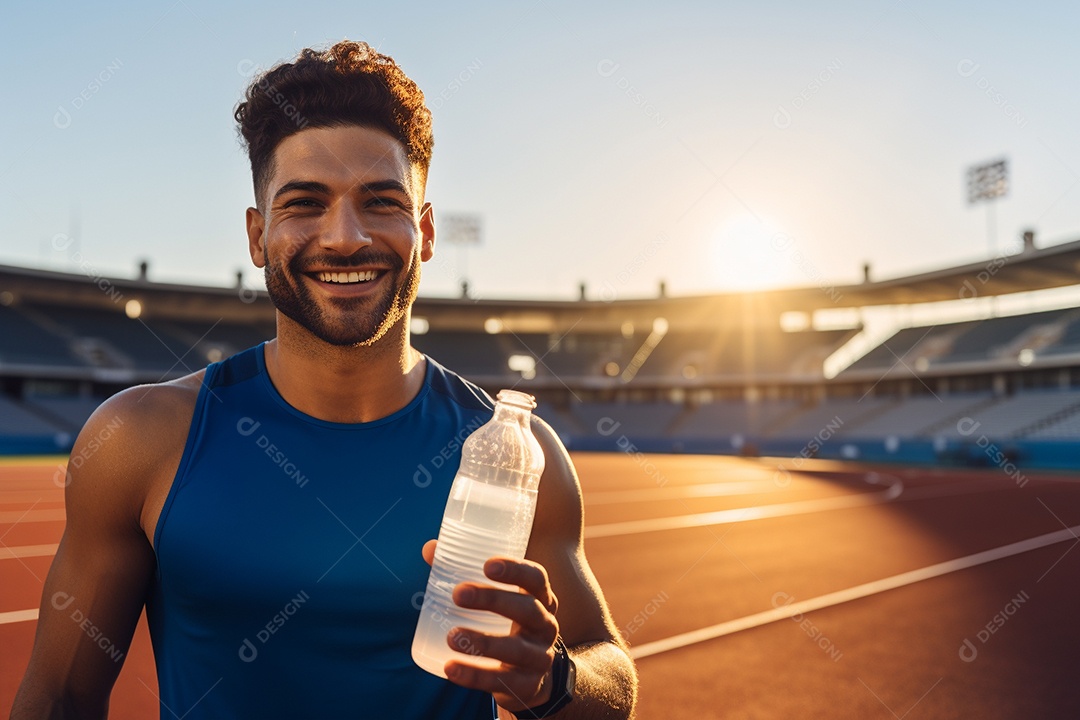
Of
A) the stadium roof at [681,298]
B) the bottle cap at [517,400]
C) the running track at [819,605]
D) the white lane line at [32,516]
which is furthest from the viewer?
the stadium roof at [681,298]

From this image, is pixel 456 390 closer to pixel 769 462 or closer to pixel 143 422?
pixel 143 422

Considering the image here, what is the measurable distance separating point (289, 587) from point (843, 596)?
8.74m

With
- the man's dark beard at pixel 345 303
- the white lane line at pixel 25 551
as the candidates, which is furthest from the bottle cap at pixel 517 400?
the white lane line at pixel 25 551

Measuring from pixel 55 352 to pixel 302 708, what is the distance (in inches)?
1922

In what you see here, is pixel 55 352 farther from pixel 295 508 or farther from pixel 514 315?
pixel 295 508

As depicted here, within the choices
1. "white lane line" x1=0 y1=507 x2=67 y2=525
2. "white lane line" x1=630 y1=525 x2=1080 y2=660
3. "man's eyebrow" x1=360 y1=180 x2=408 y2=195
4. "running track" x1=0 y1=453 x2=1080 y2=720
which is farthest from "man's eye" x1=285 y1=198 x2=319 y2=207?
"white lane line" x1=0 y1=507 x2=67 y2=525

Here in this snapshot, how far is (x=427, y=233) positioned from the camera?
2.46 m

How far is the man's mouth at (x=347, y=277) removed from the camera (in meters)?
2.17

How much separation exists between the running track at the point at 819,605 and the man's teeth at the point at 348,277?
4.37 m

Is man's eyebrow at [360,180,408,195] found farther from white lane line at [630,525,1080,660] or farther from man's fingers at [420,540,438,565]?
white lane line at [630,525,1080,660]

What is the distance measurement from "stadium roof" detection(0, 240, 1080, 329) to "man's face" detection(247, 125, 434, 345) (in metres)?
40.3

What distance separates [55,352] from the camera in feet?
140

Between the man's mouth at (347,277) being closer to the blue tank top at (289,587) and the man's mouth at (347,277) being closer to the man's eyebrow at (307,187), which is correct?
the man's eyebrow at (307,187)

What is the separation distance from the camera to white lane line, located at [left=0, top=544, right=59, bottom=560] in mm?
10445
